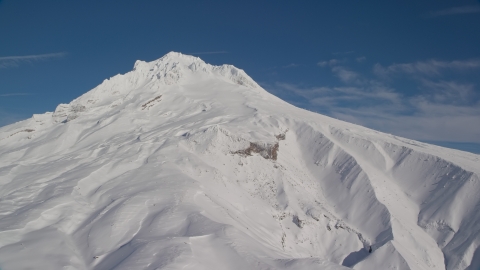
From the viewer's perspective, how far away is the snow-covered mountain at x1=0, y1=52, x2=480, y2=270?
49.9ft

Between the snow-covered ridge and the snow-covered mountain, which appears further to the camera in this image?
the snow-covered ridge

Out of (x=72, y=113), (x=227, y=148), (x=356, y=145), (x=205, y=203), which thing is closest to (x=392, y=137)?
(x=356, y=145)

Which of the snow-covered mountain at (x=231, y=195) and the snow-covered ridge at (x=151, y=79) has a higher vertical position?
the snow-covered ridge at (x=151, y=79)

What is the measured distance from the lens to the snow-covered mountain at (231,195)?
1520cm

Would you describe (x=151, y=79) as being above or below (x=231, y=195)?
above

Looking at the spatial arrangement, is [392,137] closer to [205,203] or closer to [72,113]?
[205,203]

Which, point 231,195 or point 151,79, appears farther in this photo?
point 151,79

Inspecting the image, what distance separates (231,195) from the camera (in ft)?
81.7

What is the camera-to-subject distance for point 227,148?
30156 mm

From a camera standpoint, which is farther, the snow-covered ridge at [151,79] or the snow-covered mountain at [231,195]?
the snow-covered ridge at [151,79]

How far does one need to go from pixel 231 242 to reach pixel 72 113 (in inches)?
1548

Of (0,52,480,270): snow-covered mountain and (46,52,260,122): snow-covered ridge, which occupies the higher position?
(46,52,260,122): snow-covered ridge

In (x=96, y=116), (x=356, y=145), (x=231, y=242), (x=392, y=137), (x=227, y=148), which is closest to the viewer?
(x=231, y=242)

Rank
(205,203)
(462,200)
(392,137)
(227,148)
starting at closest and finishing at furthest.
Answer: (205,203) → (462,200) → (227,148) → (392,137)
